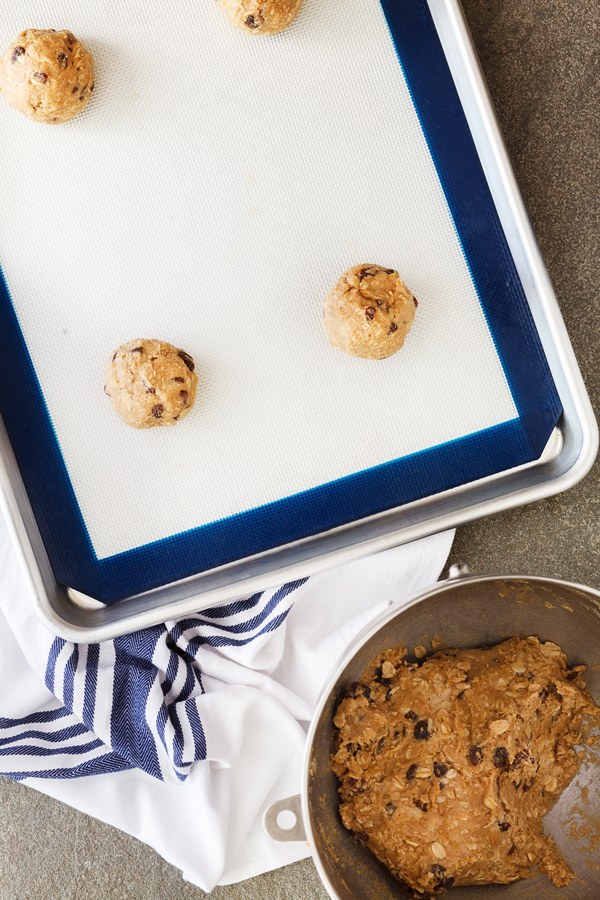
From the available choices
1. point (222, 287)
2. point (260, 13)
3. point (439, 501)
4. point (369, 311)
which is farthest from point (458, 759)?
point (260, 13)


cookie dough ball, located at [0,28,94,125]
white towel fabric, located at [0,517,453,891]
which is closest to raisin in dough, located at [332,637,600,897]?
white towel fabric, located at [0,517,453,891]

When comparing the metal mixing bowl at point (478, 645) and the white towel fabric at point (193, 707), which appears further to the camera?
the white towel fabric at point (193, 707)

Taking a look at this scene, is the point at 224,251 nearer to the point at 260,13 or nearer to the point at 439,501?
the point at 260,13

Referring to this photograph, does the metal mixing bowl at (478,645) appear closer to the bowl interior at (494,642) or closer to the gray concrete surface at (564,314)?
the bowl interior at (494,642)

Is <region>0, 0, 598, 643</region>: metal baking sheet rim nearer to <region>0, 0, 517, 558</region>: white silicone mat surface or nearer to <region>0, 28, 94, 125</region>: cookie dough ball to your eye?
<region>0, 0, 517, 558</region>: white silicone mat surface

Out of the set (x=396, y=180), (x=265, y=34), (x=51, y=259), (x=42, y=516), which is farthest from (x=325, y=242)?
(x=42, y=516)

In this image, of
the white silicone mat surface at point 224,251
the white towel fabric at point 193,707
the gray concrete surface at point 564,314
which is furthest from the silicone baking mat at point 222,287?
the gray concrete surface at point 564,314

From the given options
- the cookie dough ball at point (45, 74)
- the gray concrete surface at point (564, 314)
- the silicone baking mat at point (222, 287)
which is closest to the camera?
the cookie dough ball at point (45, 74)

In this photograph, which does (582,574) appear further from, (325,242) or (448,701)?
(325,242)
